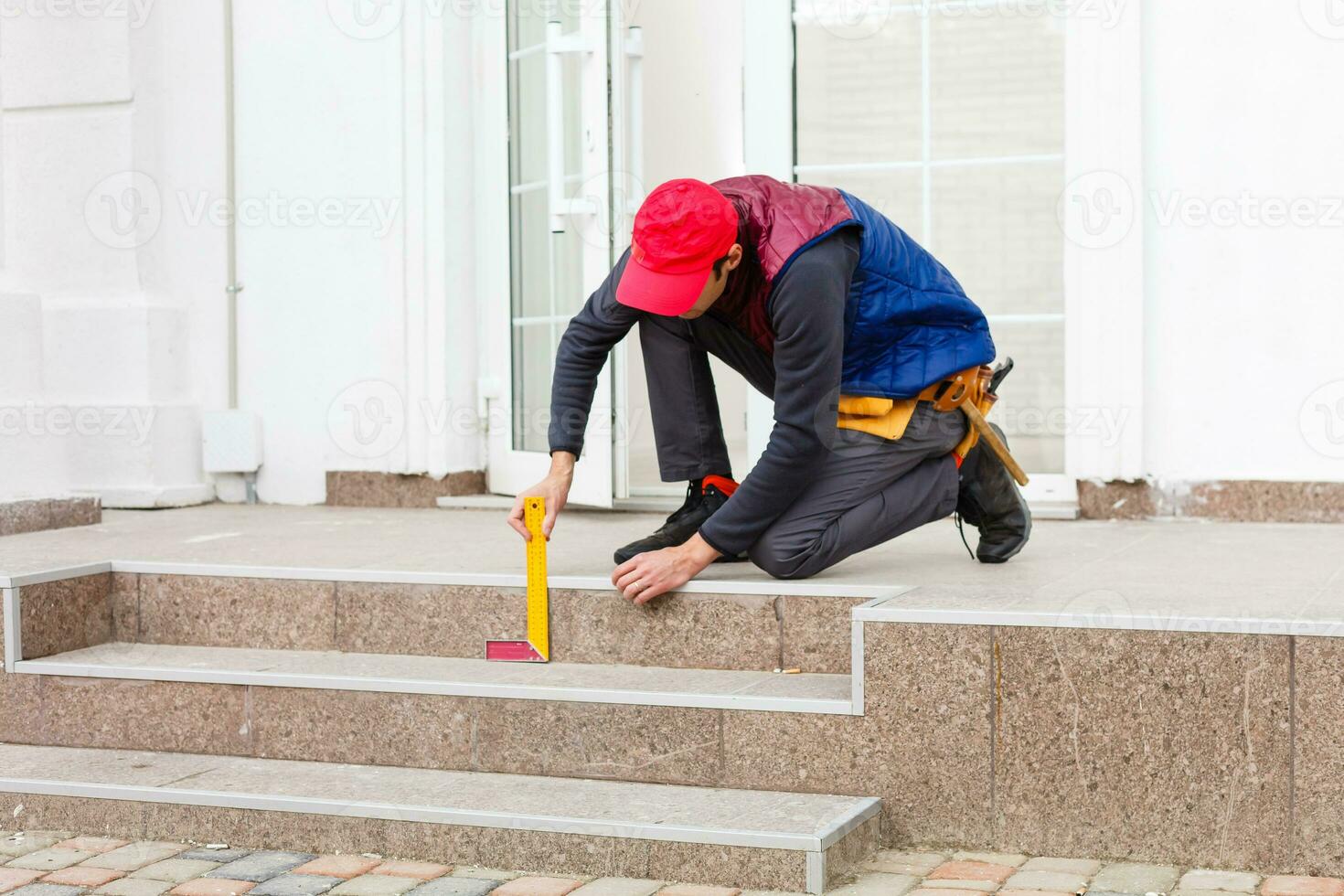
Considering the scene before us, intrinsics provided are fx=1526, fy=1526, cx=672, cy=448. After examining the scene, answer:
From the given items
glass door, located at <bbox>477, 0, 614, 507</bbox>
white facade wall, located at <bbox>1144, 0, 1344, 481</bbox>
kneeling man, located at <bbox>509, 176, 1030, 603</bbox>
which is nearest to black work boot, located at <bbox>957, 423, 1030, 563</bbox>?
kneeling man, located at <bbox>509, 176, 1030, 603</bbox>

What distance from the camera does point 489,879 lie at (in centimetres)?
265

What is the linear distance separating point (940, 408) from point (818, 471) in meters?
0.31

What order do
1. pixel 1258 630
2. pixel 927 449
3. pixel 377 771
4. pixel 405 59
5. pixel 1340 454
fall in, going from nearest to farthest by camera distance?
pixel 1258 630 < pixel 377 771 < pixel 927 449 < pixel 1340 454 < pixel 405 59

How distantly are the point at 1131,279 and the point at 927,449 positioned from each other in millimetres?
1632


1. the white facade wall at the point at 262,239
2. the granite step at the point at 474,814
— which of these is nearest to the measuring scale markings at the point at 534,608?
the granite step at the point at 474,814

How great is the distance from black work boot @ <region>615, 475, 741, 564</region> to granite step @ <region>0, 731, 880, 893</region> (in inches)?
24.3

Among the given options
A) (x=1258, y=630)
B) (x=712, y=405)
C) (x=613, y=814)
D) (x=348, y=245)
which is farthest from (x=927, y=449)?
(x=348, y=245)

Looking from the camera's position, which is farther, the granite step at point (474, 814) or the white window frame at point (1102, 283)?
the white window frame at point (1102, 283)

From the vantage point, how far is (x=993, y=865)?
266cm

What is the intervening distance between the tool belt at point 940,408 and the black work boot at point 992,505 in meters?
0.04

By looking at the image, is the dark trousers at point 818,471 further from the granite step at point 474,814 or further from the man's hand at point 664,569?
the granite step at point 474,814

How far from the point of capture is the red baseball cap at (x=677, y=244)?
A: 2826 millimetres

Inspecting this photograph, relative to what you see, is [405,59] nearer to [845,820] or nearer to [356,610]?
[356,610]

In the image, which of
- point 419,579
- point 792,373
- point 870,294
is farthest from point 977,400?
point 419,579
